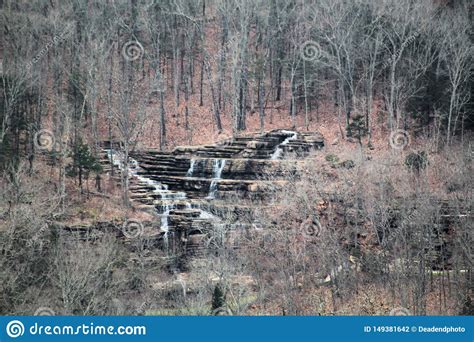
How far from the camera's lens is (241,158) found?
3766cm

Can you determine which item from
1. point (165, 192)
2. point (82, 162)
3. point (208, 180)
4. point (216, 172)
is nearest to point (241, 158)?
point (216, 172)

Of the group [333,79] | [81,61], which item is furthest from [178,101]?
[333,79]

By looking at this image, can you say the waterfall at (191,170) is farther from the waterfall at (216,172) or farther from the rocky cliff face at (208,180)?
the waterfall at (216,172)

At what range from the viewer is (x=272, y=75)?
4722 cm

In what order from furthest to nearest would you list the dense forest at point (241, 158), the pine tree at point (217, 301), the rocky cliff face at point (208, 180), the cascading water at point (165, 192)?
the cascading water at point (165, 192) < the rocky cliff face at point (208, 180) < the dense forest at point (241, 158) < the pine tree at point (217, 301)

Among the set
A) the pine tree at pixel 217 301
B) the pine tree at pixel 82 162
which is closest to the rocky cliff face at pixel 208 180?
the pine tree at pixel 82 162

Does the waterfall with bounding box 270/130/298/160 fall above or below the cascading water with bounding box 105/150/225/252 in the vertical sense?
above

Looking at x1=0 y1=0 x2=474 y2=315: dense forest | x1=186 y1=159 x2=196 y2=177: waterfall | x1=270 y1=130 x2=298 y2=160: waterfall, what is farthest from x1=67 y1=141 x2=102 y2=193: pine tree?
x1=270 y1=130 x2=298 y2=160: waterfall

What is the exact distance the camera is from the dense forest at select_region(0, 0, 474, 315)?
84.7 ft

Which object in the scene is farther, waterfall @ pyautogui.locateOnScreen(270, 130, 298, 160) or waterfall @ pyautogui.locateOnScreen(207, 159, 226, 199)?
waterfall @ pyautogui.locateOnScreen(270, 130, 298, 160)

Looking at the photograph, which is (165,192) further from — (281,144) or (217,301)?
(217,301)

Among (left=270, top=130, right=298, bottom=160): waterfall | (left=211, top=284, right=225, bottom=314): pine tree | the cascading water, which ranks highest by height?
(left=270, top=130, right=298, bottom=160): waterfall

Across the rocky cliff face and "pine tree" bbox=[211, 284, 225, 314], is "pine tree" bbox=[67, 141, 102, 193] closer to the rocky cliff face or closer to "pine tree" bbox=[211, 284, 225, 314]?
the rocky cliff face

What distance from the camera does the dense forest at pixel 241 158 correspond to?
2581 centimetres
